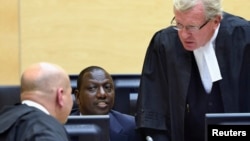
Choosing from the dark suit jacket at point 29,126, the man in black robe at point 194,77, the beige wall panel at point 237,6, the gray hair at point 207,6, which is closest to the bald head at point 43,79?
the dark suit jacket at point 29,126

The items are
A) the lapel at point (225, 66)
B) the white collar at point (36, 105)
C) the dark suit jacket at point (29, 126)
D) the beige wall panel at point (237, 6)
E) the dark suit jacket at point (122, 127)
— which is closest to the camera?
the dark suit jacket at point (29, 126)

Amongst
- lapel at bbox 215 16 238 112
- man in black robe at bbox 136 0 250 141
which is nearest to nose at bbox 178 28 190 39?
man in black robe at bbox 136 0 250 141

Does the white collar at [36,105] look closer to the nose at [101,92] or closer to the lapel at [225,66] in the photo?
the lapel at [225,66]

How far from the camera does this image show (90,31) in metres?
5.14

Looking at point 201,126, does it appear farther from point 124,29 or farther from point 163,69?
point 124,29

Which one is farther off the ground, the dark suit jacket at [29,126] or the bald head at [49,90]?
the bald head at [49,90]

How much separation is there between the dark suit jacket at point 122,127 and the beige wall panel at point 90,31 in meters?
2.06

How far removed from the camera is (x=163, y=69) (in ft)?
8.86

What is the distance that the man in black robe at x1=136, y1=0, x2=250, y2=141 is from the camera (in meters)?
2.63

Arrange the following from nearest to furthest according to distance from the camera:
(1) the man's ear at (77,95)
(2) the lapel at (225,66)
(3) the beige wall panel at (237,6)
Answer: (2) the lapel at (225,66) → (1) the man's ear at (77,95) → (3) the beige wall panel at (237,6)

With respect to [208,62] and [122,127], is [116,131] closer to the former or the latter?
[122,127]

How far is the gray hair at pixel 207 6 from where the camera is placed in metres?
2.63

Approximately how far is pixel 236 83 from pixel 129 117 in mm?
578

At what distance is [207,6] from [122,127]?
25.6 inches
